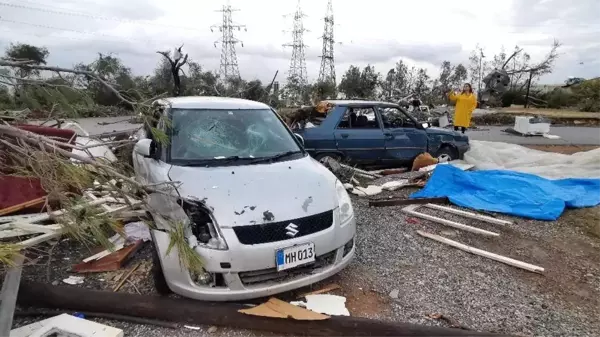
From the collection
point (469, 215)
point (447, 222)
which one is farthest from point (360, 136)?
point (447, 222)

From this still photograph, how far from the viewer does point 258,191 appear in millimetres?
3287

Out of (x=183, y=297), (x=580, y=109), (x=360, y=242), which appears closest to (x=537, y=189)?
(x=360, y=242)

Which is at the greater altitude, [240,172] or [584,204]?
[240,172]

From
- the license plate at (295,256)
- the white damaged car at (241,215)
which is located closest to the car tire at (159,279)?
the white damaged car at (241,215)

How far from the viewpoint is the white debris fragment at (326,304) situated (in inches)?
124

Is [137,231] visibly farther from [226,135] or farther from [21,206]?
[226,135]

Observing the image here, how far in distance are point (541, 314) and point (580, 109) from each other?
100ft

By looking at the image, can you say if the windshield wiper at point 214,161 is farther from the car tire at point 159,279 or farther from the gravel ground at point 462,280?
the gravel ground at point 462,280

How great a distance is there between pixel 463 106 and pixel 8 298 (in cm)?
987

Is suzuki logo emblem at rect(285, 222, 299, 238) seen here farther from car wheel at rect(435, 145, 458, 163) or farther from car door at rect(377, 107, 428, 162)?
car wheel at rect(435, 145, 458, 163)

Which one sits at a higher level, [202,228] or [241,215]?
[241,215]

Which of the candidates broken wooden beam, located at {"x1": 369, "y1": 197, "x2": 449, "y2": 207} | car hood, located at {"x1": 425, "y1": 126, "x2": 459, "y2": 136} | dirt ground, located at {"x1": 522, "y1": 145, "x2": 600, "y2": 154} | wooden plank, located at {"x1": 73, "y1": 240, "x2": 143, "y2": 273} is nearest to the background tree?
dirt ground, located at {"x1": 522, "y1": 145, "x2": 600, "y2": 154}

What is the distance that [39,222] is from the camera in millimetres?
4371

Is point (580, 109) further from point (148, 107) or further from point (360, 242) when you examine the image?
point (148, 107)
